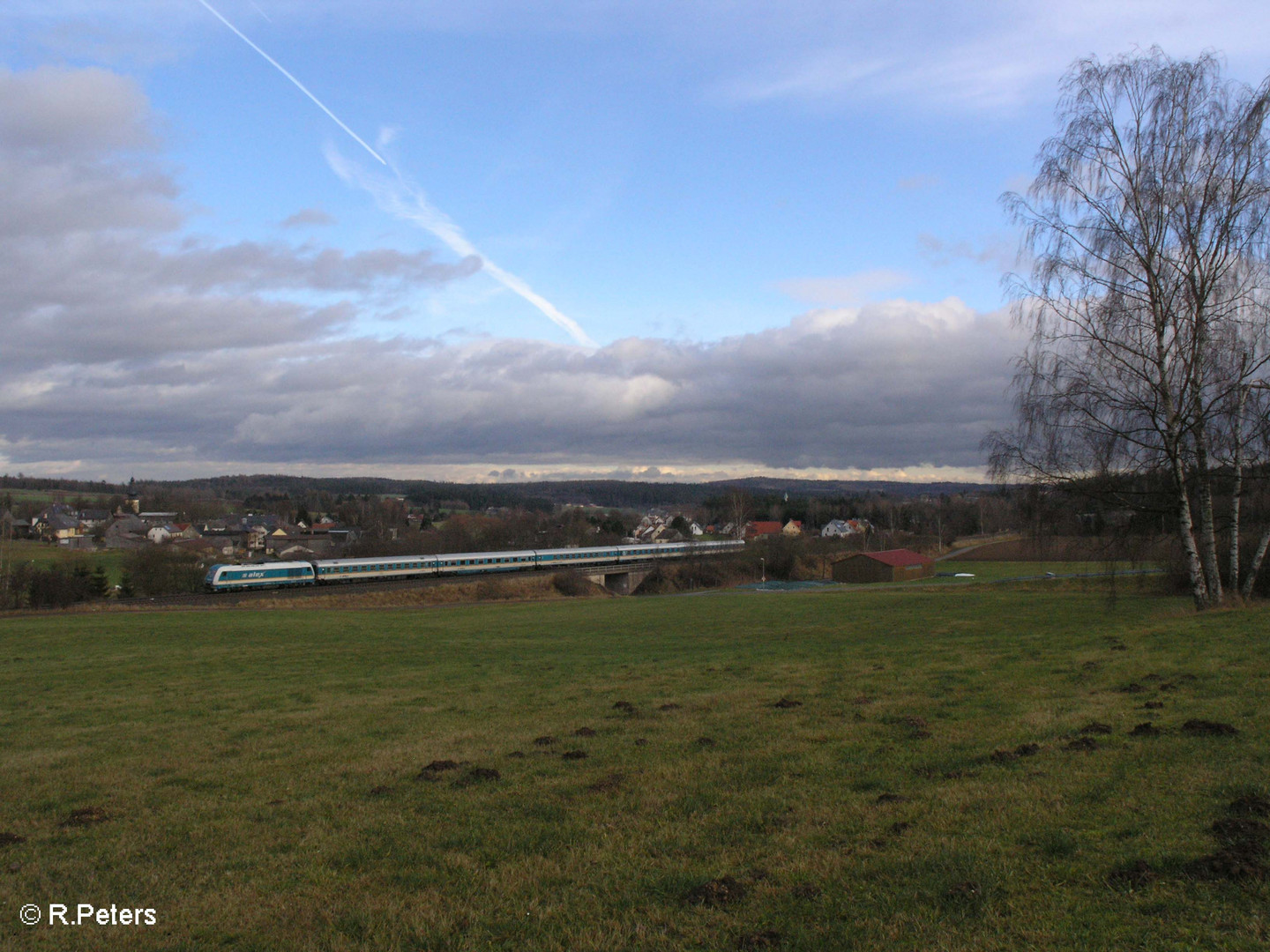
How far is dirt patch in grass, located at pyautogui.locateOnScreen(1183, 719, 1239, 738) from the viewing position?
8.20 metres

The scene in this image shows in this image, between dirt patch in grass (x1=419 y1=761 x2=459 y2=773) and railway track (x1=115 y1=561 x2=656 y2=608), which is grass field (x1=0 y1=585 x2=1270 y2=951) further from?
railway track (x1=115 y1=561 x2=656 y2=608)

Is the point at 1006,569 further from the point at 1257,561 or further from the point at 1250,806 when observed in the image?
the point at 1250,806

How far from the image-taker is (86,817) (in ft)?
26.0

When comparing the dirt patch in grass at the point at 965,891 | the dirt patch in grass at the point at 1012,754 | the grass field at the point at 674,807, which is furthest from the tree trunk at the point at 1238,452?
the dirt patch in grass at the point at 965,891

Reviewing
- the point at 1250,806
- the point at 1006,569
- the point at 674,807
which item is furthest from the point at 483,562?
the point at 1250,806

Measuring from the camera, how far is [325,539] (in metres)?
141

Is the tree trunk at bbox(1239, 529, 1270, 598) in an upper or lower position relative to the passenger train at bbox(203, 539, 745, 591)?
upper

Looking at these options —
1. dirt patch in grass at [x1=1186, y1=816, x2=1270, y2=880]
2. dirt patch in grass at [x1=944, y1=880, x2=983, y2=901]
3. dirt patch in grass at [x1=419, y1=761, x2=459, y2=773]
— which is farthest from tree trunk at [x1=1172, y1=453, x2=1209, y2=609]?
dirt patch in grass at [x1=419, y1=761, x2=459, y2=773]

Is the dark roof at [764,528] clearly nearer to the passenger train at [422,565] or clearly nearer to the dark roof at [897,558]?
the passenger train at [422,565]

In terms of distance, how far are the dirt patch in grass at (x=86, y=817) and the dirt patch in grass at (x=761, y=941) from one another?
6.90 meters

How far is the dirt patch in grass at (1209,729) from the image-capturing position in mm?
8203

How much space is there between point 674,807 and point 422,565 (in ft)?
222

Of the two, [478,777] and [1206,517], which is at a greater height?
[1206,517]

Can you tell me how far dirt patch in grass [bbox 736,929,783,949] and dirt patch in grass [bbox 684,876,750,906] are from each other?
0.47 m
